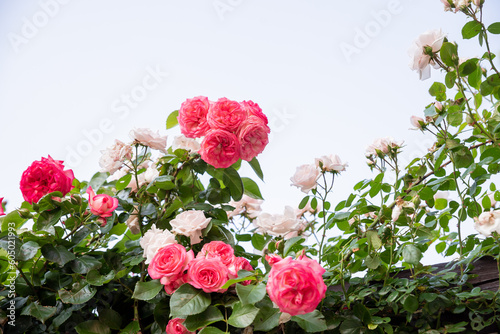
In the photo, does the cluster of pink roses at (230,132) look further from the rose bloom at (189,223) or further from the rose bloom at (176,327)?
the rose bloom at (176,327)

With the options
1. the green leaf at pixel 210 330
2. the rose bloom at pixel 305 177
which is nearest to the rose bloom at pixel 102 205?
the green leaf at pixel 210 330

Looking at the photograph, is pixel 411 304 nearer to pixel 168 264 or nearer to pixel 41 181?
pixel 168 264

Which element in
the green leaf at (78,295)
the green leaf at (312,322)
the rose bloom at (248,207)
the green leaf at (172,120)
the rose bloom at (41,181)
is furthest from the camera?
the rose bloom at (248,207)

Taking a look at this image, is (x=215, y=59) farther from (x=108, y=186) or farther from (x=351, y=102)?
(x=108, y=186)

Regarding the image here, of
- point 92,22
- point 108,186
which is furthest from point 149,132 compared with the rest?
point 92,22

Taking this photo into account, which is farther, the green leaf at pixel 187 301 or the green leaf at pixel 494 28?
the green leaf at pixel 494 28

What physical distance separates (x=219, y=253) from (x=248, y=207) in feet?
1.25

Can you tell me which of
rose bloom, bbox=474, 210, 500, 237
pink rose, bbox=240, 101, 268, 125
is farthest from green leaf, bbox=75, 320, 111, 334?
rose bloom, bbox=474, 210, 500, 237

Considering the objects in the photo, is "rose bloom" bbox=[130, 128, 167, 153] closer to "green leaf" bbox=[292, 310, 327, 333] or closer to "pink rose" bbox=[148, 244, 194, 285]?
"pink rose" bbox=[148, 244, 194, 285]

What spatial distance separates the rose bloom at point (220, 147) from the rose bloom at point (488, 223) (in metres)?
0.50

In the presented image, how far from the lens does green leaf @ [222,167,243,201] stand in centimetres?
95

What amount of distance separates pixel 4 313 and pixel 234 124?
643 mm

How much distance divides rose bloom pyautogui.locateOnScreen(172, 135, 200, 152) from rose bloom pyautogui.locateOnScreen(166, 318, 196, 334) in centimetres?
39

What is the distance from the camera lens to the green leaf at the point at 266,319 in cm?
68
